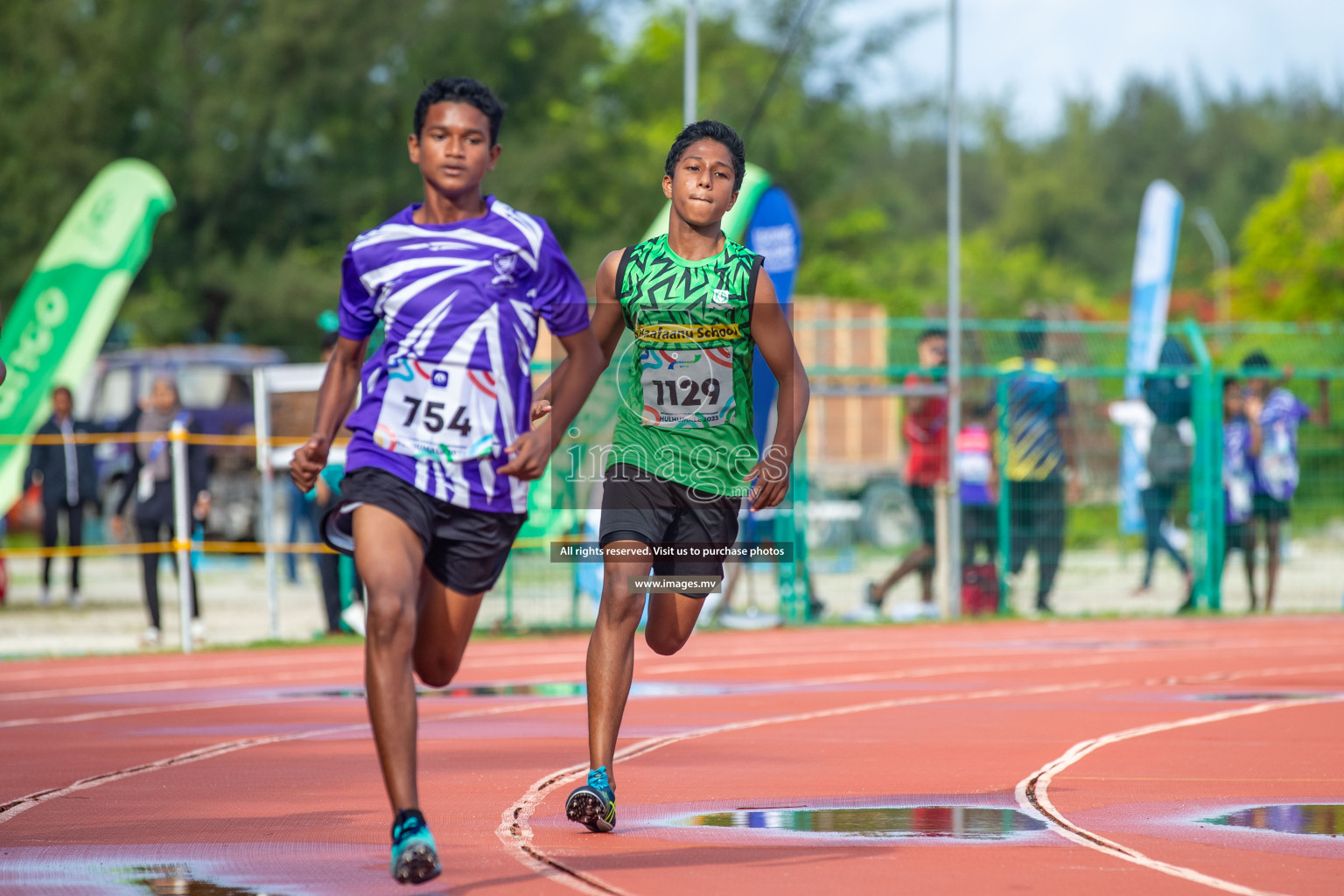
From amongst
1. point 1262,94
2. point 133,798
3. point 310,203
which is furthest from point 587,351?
point 1262,94

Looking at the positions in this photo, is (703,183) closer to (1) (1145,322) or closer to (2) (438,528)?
(2) (438,528)

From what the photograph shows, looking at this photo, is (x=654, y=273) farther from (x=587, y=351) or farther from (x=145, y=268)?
(x=145, y=268)

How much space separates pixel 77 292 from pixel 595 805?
14.2m

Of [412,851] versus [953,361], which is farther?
[953,361]

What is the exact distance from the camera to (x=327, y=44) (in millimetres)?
35469

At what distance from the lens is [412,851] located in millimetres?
4488

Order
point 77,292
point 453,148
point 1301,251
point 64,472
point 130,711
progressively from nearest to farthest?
1. point 453,148
2. point 130,711
3. point 64,472
4. point 77,292
5. point 1301,251

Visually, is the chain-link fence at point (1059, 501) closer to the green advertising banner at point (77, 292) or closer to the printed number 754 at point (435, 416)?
the green advertising banner at point (77, 292)

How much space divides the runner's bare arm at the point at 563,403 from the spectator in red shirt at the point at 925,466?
11135 mm

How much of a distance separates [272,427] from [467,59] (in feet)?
59.1

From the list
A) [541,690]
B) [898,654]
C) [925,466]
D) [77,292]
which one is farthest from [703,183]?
[77,292]

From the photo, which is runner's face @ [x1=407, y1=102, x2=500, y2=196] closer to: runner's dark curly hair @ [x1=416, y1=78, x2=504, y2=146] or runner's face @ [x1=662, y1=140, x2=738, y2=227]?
runner's dark curly hair @ [x1=416, y1=78, x2=504, y2=146]

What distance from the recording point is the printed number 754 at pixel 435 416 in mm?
4812

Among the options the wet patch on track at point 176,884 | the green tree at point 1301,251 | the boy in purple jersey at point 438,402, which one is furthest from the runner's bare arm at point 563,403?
the green tree at point 1301,251
